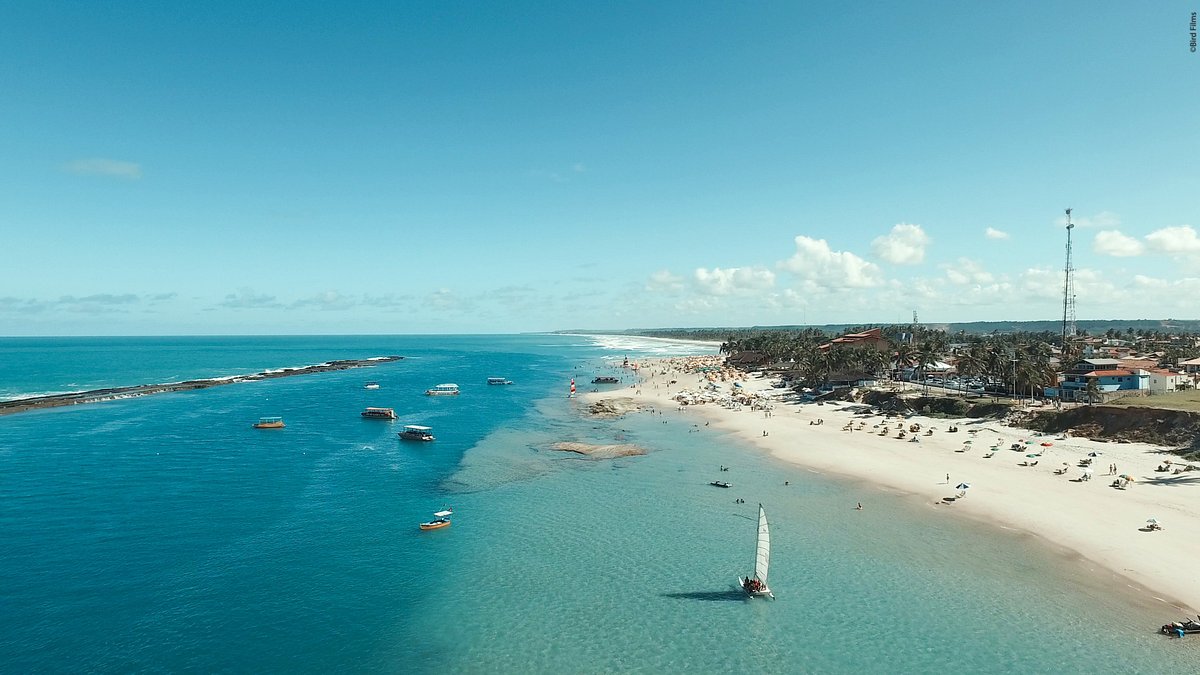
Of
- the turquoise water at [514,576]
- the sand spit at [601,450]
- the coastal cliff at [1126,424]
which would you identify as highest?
the coastal cliff at [1126,424]

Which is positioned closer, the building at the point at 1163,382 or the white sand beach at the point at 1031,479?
the white sand beach at the point at 1031,479

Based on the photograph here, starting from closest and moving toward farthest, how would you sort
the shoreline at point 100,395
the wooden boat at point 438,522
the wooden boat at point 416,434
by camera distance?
the wooden boat at point 438,522 → the wooden boat at point 416,434 → the shoreline at point 100,395

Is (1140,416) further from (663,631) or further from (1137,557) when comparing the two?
(663,631)

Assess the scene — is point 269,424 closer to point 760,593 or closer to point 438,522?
point 438,522

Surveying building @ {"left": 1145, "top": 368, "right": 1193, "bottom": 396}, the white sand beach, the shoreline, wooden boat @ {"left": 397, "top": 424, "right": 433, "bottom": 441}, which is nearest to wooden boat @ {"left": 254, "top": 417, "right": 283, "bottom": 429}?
wooden boat @ {"left": 397, "top": 424, "right": 433, "bottom": 441}

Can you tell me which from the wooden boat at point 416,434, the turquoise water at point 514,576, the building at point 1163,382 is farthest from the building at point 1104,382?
the wooden boat at point 416,434

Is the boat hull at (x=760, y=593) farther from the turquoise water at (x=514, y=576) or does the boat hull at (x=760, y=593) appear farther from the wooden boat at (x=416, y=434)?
the wooden boat at (x=416, y=434)

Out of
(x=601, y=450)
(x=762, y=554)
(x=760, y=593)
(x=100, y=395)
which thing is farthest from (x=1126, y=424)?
(x=100, y=395)
